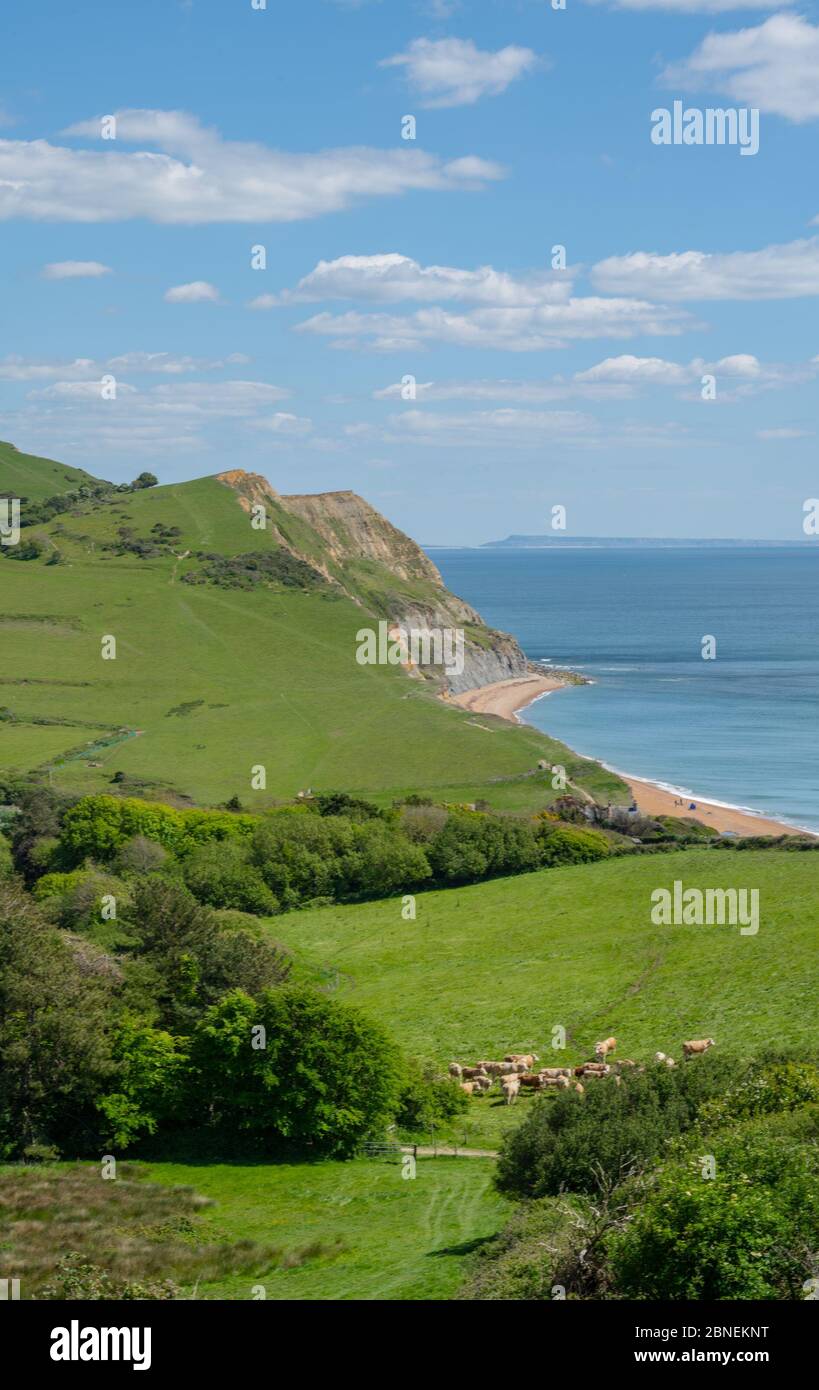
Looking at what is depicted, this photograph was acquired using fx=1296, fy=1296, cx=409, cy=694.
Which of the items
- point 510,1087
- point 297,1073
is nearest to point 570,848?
point 510,1087

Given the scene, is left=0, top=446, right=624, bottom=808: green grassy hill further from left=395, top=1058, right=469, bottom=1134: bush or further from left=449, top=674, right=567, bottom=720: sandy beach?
left=395, top=1058, right=469, bottom=1134: bush

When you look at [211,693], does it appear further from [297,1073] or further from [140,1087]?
[297,1073]

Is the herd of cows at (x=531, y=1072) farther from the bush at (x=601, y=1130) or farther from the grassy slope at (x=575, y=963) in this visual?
the bush at (x=601, y=1130)

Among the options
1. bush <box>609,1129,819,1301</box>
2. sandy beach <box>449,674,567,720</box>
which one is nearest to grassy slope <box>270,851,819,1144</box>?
bush <box>609,1129,819,1301</box>

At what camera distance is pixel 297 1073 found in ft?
135

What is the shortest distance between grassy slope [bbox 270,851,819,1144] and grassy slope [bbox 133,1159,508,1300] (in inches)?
228

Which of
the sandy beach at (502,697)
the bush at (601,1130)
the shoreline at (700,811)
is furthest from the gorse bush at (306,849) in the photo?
the sandy beach at (502,697)

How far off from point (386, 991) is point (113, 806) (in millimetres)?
34453

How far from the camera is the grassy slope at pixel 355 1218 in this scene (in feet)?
89.9

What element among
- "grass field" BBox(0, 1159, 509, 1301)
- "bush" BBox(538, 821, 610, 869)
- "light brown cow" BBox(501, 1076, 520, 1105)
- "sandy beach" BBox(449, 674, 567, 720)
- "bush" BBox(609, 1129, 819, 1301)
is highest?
"sandy beach" BBox(449, 674, 567, 720)

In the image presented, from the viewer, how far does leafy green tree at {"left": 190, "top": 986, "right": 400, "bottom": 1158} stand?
40688 mm

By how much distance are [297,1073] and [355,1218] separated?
7792 mm
